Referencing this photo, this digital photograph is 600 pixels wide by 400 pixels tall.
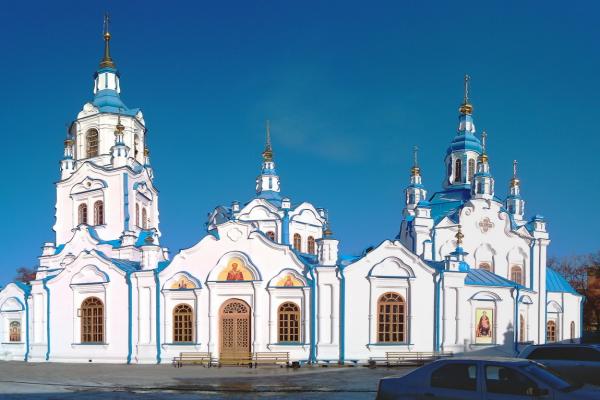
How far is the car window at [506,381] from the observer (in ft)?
29.8

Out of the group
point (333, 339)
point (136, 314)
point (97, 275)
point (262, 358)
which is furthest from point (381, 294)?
point (97, 275)

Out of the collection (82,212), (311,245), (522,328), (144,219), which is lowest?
(522,328)

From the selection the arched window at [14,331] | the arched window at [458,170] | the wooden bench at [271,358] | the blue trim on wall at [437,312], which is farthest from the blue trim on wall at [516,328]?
the arched window at [14,331]

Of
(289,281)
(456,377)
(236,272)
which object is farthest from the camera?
(236,272)

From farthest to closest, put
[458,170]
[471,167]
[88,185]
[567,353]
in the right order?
1. [458,170]
2. [471,167]
3. [88,185]
4. [567,353]

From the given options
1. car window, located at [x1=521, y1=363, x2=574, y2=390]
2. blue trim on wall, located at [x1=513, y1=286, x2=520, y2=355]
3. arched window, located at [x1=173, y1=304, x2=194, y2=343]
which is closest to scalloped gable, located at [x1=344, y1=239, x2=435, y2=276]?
blue trim on wall, located at [x1=513, y1=286, x2=520, y2=355]

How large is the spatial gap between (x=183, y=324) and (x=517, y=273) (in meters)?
18.8

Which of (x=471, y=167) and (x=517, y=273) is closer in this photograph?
(x=517, y=273)

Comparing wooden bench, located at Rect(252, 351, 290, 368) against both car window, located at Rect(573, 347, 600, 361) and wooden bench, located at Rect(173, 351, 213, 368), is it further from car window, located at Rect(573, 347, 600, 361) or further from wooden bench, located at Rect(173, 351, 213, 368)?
car window, located at Rect(573, 347, 600, 361)

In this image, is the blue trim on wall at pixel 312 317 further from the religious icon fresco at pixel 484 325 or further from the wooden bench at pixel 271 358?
the religious icon fresco at pixel 484 325

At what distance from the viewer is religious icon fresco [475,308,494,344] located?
1057 inches

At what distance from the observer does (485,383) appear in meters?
9.33

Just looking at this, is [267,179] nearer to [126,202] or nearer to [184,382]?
[126,202]

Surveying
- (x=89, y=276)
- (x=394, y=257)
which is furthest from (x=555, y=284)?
(x=89, y=276)
